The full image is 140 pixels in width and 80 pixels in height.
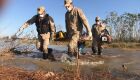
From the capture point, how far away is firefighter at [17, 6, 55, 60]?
13079mm

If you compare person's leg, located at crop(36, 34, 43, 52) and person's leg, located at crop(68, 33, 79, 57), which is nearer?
person's leg, located at crop(68, 33, 79, 57)

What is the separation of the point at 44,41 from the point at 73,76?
7.02 metres

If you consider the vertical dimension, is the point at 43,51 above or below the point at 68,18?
below

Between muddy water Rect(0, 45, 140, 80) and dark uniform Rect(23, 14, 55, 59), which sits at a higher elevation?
dark uniform Rect(23, 14, 55, 59)

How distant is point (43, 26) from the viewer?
1319 centimetres

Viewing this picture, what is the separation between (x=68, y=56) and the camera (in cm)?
1241

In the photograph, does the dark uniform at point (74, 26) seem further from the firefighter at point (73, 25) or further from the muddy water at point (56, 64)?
A: the muddy water at point (56, 64)

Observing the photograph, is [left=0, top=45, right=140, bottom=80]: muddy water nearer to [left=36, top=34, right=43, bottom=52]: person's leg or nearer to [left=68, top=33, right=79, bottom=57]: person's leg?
[left=36, top=34, right=43, bottom=52]: person's leg

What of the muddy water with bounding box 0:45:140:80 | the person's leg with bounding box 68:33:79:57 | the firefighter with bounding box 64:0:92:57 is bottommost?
the muddy water with bounding box 0:45:140:80

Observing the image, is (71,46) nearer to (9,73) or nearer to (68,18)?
(68,18)

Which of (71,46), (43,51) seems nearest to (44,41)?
(43,51)

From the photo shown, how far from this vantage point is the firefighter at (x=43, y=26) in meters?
13.1

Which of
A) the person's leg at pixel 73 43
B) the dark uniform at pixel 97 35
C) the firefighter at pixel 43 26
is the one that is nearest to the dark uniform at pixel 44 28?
the firefighter at pixel 43 26

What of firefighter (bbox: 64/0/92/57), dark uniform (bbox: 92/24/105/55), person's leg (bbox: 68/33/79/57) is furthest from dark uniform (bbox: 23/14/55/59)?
dark uniform (bbox: 92/24/105/55)
